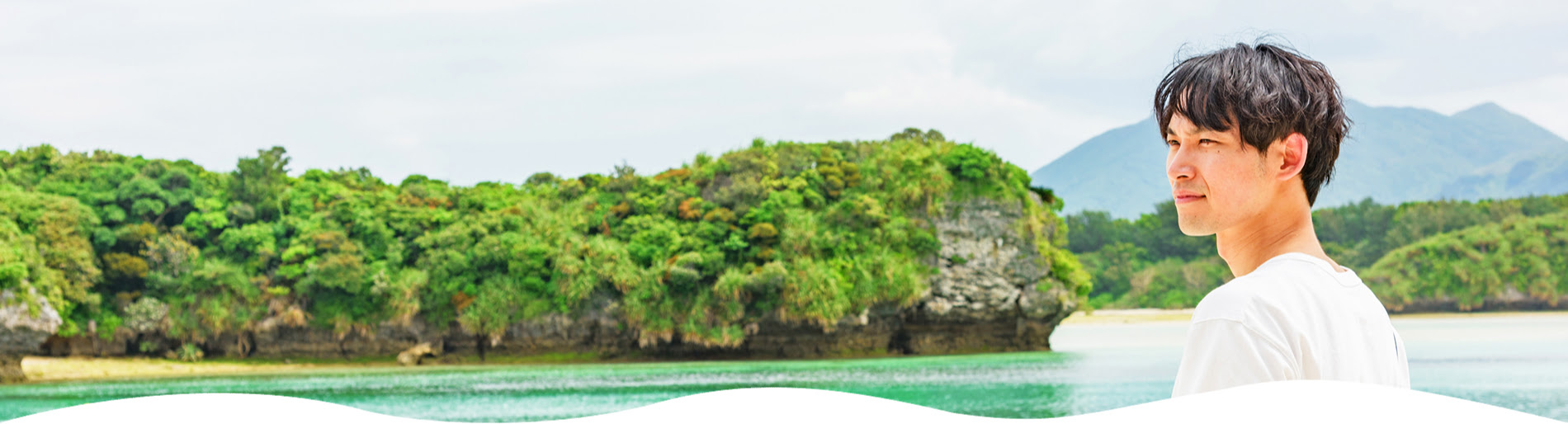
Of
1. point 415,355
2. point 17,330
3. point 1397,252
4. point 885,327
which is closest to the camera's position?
point 17,330

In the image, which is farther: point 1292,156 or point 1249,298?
point 1292,156

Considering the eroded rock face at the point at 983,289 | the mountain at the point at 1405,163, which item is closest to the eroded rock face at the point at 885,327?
the eroded rock face at the point at 983,289

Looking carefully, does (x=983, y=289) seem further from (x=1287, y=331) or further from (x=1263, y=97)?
(x=1287, y=331)

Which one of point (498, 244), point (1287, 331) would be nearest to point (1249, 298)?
point (1287, 331)

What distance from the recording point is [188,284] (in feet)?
76.6

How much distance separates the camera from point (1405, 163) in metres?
123

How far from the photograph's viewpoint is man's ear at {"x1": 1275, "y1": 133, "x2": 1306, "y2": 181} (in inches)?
32.9

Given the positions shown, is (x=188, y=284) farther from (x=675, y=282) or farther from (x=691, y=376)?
(x=691, y=376)

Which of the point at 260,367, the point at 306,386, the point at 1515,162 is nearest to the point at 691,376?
the point at 306,386

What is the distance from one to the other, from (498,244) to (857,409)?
79.3 feet

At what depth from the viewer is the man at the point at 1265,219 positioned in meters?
0.70

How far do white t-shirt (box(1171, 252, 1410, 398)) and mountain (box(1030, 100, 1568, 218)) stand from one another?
364ft

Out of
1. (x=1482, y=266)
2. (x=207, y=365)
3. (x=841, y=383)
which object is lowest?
(x=841, y=383)

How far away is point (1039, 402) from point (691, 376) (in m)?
7.31
